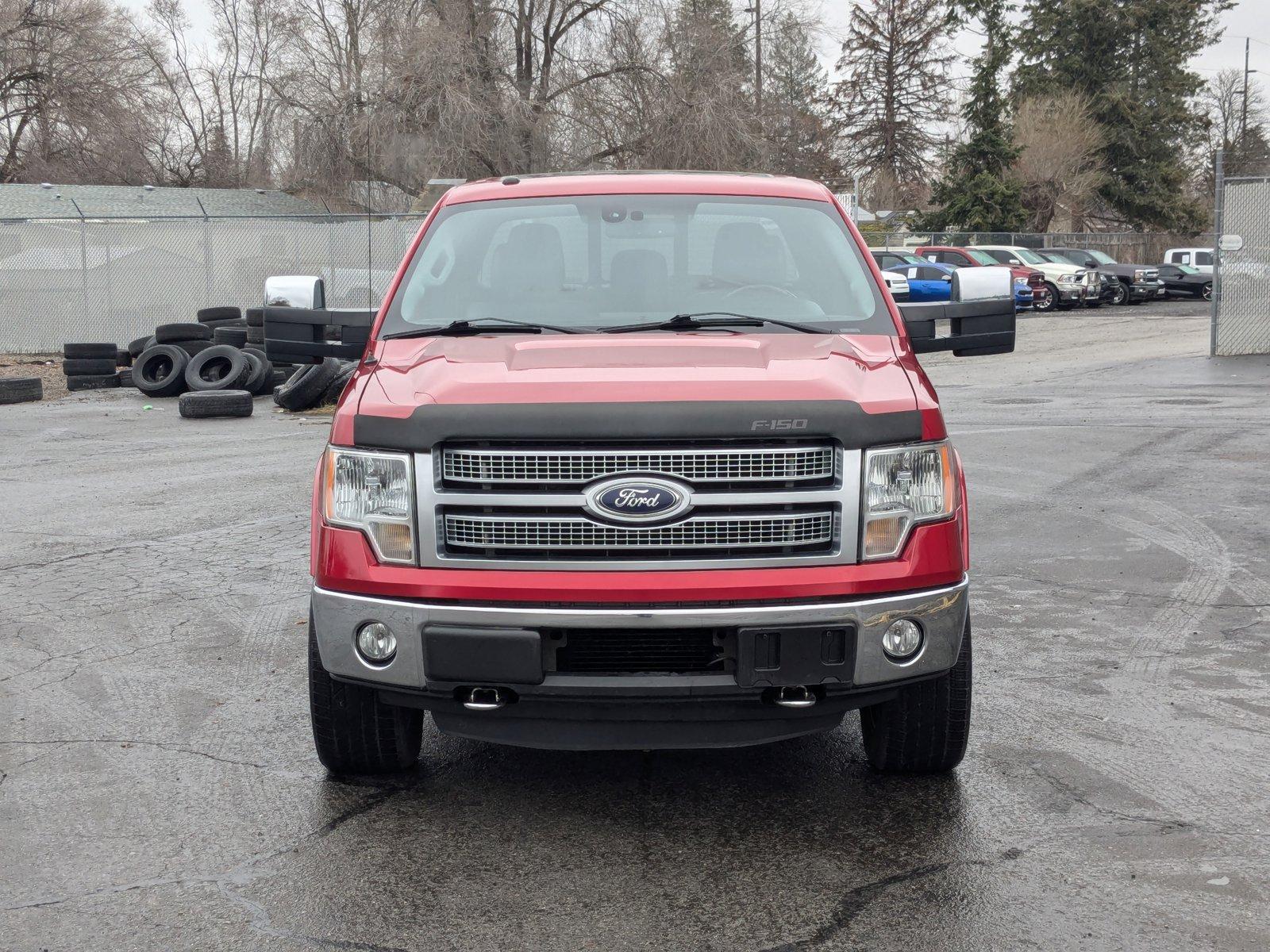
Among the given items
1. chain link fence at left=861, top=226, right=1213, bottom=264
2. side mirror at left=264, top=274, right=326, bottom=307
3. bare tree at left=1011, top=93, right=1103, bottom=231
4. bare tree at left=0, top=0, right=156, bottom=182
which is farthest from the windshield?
bare tree at left=1011, top=93, right=1103, bottom=231

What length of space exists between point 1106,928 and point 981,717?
1.66 meters

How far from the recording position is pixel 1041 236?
53.3 metres

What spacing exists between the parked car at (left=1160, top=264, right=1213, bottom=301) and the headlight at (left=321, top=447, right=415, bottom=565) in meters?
42.8

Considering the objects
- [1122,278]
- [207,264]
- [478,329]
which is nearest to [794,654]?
[478,329]

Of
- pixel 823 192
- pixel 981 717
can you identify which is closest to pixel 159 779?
pixel 981 717

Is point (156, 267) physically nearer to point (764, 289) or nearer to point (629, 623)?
point (764, 289)

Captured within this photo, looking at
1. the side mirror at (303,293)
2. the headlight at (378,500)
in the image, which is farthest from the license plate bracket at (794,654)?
the side mirror at (303,293)

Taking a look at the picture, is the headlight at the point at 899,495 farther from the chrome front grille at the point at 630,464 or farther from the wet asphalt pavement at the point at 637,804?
the wet asphalt pavement at the point at 637,804

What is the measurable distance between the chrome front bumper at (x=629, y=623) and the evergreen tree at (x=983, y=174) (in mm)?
55682

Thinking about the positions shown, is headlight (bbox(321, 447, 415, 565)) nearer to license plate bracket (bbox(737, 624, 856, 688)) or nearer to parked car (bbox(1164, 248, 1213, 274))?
license plate bracket (bbox(737, 624, 856, 688))

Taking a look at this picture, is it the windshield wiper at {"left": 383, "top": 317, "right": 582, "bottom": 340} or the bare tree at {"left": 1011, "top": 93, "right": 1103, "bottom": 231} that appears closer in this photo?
the windshield wiper at {"left": 383, "top": 317, "right": 582, "bottom": 340}

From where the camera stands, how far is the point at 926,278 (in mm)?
33812

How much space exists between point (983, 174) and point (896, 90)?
19046 mm

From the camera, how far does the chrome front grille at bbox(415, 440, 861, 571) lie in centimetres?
378
